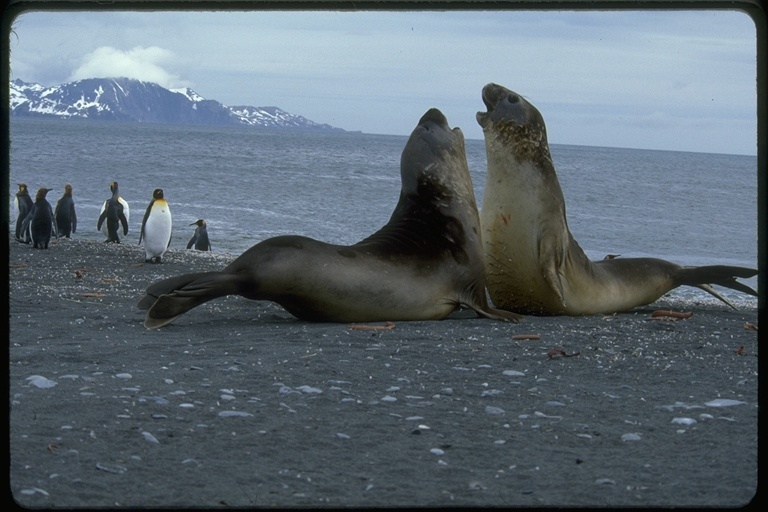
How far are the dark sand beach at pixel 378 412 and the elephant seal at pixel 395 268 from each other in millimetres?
160

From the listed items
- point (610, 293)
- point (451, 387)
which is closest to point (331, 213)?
point (610, 293)

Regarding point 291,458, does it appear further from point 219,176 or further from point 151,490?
point 219,176

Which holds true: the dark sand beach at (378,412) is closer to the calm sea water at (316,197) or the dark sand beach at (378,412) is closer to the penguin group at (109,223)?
the calm sea water at (316,197)

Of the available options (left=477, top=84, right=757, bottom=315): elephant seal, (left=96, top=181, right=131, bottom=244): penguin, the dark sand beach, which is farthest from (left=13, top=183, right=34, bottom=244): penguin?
(left=477, top=84, right=757, bottom=315): elephant seal

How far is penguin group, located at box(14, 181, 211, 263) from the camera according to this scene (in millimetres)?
11195

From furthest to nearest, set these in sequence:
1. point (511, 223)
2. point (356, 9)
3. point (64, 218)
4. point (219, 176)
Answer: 1. point (219, 176)
2. point (64, 218)
3. point (511, 223)
4. point (356, 9)

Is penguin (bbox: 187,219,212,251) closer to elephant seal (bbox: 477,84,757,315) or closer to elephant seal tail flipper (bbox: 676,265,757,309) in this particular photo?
elephant seal (bbox: 477,84,757,315)

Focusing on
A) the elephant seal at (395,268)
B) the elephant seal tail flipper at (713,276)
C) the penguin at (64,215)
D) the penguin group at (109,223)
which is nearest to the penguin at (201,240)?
the penguin group at (109,223)

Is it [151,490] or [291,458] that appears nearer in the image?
[151,490]

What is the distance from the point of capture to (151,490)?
2.38 meters

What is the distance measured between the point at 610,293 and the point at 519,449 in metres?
3.63

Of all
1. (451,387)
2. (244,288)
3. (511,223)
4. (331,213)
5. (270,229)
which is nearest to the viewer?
(451,387)

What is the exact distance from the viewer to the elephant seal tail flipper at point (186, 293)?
204 inches

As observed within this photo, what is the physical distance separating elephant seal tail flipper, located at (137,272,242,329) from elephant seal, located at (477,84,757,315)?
6.26ft
